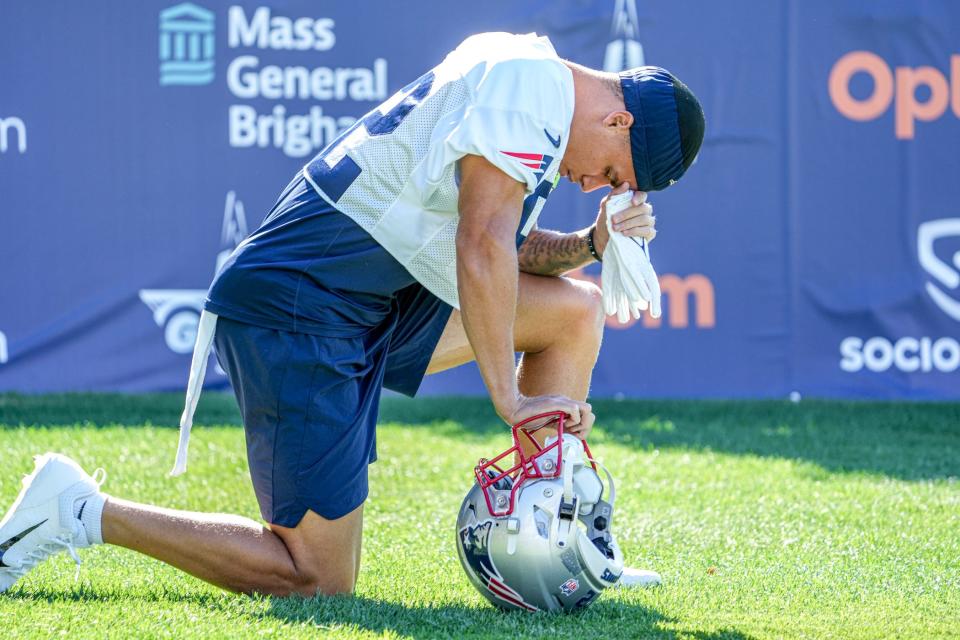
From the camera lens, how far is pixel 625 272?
3438 mm

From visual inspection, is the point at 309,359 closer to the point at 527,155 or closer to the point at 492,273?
the point at 492,273

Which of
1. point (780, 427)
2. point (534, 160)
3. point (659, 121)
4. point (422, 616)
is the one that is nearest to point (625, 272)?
point (659, 121)

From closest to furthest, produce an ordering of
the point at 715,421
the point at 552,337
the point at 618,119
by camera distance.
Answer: the point at 618,119 → the point at 552,337 → the point at 715,421

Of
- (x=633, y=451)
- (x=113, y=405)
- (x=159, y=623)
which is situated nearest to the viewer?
(x=159, y=623)

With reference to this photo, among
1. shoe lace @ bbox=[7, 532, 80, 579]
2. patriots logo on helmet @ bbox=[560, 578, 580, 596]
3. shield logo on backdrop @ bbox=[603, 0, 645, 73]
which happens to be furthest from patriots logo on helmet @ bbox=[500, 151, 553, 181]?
shield logo on backdrop @ bbox=[603, 0, 645, 73]

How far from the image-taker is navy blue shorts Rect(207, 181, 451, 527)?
3.23 meters

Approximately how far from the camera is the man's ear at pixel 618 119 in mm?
3159

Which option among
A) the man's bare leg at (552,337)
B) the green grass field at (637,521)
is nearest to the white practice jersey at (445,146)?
the man's bare leg at (552,337)

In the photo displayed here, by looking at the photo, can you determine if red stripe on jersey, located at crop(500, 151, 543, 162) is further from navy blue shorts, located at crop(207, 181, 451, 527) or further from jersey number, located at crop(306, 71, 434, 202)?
navy blue shorts, located at crop(207, 181, 451, 527)

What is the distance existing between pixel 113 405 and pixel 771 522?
3683 mm

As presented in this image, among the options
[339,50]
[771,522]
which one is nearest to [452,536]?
[771,522]

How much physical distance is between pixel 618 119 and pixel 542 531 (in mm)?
1013

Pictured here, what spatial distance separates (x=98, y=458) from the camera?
5.29 meters

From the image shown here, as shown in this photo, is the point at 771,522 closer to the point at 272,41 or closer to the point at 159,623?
the point at 159,623
